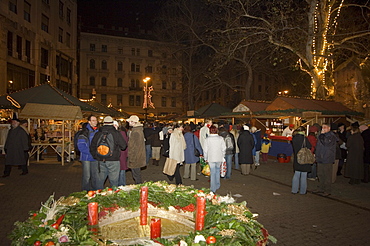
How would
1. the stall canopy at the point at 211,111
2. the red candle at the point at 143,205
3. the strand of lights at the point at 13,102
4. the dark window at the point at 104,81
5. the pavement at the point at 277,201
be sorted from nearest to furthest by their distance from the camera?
the red candle at the point at 143,205 → the pavement at the point at 277,201 → the strand of lights at the point at 13,102 → the stall canopy at the point at 211,111 → the dark window at the point at 104,81

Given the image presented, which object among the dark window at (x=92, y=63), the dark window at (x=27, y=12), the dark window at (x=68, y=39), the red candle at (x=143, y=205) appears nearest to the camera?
the red candle at (x=143, y=205)

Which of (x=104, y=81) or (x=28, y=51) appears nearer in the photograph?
(x=28, y=51)

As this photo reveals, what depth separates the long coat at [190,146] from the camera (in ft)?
30.7

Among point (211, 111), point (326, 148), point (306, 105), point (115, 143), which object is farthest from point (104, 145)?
point (211, 111)

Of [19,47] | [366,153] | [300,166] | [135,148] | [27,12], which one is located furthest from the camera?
[27,12]

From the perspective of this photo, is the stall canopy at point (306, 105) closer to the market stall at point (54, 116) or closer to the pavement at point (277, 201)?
the pavement at point (277, 201)

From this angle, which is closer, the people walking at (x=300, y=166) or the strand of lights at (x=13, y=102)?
the people walking at (x=300, y=166)

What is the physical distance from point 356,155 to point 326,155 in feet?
7.35

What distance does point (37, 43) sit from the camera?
28.5 metres

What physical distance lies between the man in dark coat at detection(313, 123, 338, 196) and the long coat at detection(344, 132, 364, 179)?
1.88 m

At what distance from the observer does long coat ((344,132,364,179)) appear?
9.26m

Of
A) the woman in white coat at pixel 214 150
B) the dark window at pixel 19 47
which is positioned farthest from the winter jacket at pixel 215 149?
the dark window at pixel 19 47

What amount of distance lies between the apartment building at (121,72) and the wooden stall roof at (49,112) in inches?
1628

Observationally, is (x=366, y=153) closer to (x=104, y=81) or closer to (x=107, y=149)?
(x=107, y=149)
